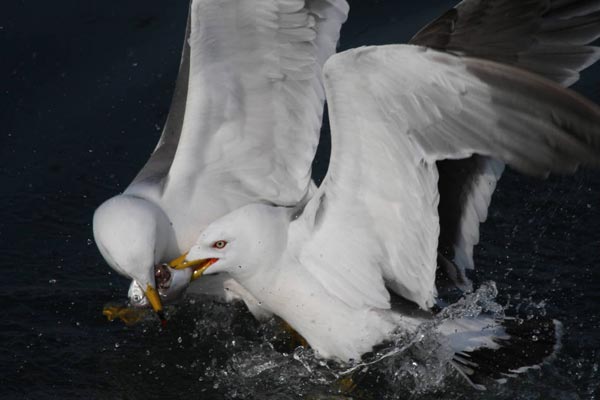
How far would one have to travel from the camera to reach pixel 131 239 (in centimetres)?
516

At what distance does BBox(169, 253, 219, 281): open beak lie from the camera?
529 cm

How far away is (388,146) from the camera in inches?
181

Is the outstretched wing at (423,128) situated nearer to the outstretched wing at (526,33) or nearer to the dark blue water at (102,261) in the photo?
the outstretched wing at (526,33)

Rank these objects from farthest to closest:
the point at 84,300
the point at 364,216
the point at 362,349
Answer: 1. the point at 84,300
2. the point at 362,349
3. the point at 364,216

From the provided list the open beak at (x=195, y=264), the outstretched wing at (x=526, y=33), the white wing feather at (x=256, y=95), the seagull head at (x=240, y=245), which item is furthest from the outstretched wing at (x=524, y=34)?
the open beak at (x=195, y=264)

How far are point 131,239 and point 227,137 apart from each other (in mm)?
948

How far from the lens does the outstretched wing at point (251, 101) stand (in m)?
5.45

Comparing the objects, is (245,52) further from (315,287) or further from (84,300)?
(84,300)

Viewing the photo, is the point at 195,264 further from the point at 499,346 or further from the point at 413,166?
the point at 499,346

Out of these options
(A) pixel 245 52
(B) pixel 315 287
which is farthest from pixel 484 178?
(A) pixel 245 52

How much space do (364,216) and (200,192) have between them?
3.91ft

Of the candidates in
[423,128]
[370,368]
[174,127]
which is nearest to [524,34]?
[423,128]

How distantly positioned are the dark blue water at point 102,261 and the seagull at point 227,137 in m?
0.40

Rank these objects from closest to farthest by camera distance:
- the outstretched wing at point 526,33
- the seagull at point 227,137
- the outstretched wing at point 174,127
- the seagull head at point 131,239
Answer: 1. the outstretched wing at point 526,33
2. the seagull head at point 131,239
3. the seagull at point 227,137
4. the outstretched wing at point 174,127
